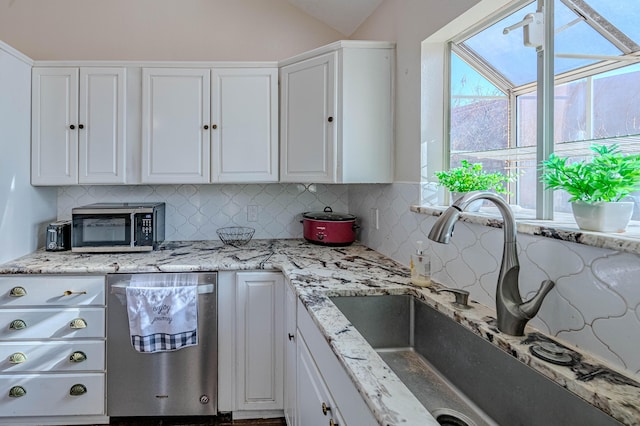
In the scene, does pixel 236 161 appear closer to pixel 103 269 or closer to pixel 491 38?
pixel 103 269

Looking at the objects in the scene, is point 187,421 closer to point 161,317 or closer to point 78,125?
point 161,317

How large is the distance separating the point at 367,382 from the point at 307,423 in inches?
28.7

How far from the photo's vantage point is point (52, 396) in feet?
6.46

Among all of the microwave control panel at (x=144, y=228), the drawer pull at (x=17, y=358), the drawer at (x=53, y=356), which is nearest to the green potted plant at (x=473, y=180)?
the microwave control panel at (x=144, y=228)

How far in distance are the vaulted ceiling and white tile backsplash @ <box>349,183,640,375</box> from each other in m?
1.64

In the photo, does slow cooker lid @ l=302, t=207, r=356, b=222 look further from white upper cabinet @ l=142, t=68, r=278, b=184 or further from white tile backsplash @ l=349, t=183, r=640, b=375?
white tile backsplash @ l=349, t=183, r=640, b=375

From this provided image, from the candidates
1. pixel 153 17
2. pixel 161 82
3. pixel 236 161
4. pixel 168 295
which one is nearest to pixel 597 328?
pixel 168 295

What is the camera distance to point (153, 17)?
2.62 metres

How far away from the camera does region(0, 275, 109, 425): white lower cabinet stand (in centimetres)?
192

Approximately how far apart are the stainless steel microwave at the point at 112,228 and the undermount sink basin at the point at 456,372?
1.36m

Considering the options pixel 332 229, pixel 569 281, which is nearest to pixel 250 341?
pixel 332 229

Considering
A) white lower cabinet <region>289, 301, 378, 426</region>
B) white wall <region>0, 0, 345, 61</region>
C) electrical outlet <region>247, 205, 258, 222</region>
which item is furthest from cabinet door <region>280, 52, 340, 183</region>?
white lower cabinet <region>289, 301, 378, 426</region>

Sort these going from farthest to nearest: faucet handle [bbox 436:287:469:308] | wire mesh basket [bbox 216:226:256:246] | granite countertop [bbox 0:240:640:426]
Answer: wire mesh basket [bbox 216:226:256:246] < faucet handle [bbox 436:287:469:308] < granite countertop [bbox 0:240:640:426]

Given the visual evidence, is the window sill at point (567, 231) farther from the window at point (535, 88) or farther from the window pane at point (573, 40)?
the window pane at point (573, 40)
